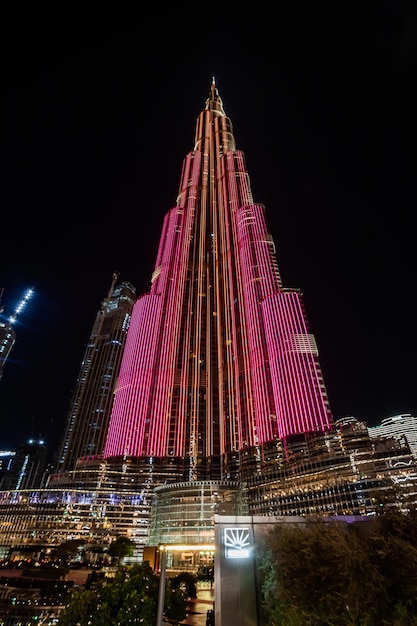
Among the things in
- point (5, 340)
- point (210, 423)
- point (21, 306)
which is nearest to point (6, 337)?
point (5, 340)

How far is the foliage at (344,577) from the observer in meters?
14.2

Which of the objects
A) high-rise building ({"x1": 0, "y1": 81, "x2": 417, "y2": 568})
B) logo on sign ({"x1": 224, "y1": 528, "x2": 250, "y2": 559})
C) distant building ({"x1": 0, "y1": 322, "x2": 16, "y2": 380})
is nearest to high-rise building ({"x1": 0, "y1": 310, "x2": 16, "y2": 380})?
distant building ({"x1": 0, "y1": 322, "x2": 16, "y2": 380})

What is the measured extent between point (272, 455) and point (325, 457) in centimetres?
1901

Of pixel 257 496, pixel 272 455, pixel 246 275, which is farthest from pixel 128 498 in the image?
pixel 246 275

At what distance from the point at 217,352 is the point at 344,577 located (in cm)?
14223

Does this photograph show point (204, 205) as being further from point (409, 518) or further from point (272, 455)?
point (409, 518)

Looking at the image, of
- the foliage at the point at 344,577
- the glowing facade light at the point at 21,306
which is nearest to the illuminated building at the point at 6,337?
the glowing facade light at the point at 21,306

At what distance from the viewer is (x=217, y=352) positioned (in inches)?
6181

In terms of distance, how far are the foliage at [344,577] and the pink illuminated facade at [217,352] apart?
88.9m

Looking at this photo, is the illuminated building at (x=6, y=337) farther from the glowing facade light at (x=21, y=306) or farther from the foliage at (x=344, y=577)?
the foliage at (x=344, y=577)

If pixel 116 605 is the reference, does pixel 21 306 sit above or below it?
Answer: above

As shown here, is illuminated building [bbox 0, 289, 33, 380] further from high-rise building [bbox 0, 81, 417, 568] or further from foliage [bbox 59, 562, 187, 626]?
foliage [bbox 59, 562, 187, 626]

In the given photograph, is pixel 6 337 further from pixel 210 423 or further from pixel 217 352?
pixel 210 423

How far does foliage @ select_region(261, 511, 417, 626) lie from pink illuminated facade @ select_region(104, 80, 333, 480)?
88910 millimetres
